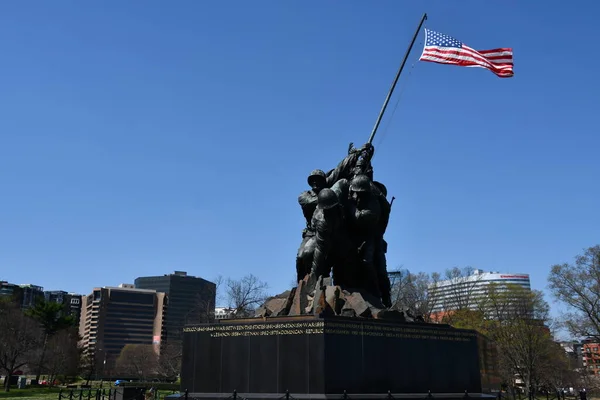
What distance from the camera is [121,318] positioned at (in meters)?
179

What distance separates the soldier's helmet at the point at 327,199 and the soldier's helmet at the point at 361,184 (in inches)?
28.1

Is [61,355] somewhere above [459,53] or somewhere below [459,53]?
below

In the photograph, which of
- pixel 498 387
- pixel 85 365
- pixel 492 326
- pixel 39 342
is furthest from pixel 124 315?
pixel 498 387

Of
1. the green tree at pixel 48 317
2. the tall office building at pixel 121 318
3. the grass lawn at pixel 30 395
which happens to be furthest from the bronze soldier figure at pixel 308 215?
the tall office building at pixel 121 318

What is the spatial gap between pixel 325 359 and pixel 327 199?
4.77 m

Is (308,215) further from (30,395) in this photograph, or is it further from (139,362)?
(139,362)

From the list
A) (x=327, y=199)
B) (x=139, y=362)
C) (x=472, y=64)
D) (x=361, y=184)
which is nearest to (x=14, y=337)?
(x=139, y=362)

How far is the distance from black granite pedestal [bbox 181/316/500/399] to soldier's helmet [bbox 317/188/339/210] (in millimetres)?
3587

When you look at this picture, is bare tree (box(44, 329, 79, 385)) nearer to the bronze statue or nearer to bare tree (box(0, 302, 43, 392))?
bare tree (box(0, 302, 43, 392))

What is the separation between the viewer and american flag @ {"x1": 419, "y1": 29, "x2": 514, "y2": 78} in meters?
19.9

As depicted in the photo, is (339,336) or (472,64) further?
(472,64)

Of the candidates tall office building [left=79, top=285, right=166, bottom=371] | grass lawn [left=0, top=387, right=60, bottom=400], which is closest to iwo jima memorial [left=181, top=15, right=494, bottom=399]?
grass lawn [left=0, top=387, right=60, bottom=400]

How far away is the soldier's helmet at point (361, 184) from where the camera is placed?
16.4m

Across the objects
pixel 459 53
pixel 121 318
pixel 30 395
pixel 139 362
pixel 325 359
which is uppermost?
pixel 121 318
